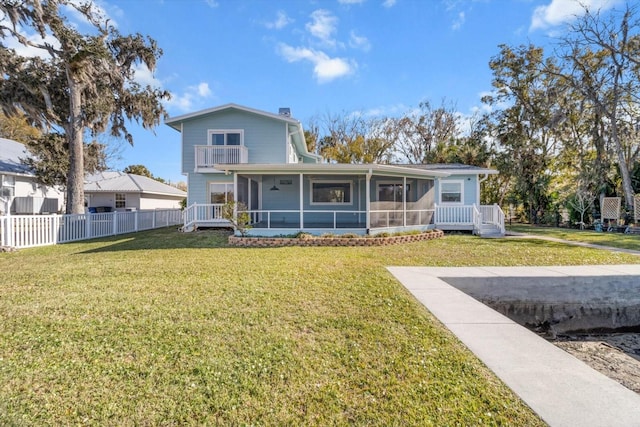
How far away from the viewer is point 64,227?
12.1 metres

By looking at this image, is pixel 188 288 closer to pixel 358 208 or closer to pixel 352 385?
pixel 352 385

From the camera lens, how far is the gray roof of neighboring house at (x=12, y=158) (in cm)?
1684

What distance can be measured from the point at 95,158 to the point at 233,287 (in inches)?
712

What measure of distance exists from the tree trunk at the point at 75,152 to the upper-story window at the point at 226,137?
19.7ft

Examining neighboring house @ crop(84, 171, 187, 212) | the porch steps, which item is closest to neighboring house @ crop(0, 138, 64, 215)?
neighboring house @ crop(84, 171, 187, 212)

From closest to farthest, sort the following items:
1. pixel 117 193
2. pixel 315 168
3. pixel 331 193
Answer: pixel 315 168
pixel 331 193
pixel 117 193

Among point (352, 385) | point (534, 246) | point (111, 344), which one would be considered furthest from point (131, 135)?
point (534, 246)

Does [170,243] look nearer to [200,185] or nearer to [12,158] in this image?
[200,185]

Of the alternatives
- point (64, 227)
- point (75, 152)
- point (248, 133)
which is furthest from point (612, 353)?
point (75, 152)

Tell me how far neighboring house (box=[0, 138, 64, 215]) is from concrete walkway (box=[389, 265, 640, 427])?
71.5 ft

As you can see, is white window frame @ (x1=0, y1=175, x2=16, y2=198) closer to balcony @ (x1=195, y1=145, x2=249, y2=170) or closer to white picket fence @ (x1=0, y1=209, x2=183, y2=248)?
white picket fence @ (x1=0, y1=209, x2=183, y2=248)

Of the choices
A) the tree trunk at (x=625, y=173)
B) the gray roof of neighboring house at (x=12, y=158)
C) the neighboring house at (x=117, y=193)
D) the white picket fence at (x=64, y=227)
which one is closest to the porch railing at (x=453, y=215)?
the tree trunk at (x=625, y=173)

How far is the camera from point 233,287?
5.57 metres

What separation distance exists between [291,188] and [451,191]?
8343mm
